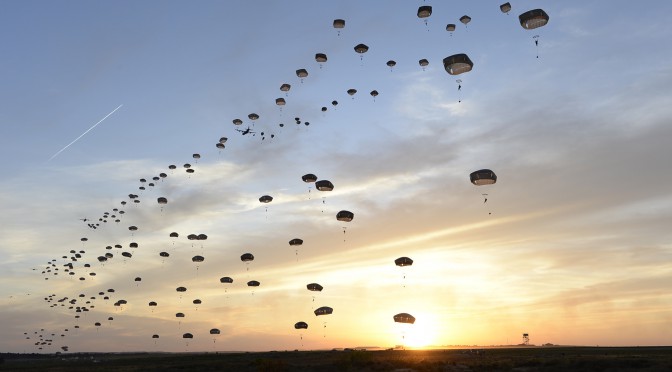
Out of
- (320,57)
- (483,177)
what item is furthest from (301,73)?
(483,177)

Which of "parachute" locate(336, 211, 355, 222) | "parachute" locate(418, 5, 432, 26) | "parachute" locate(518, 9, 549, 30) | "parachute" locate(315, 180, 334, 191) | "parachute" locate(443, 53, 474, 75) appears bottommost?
"parachute" locate(336, 211, 355, 222)

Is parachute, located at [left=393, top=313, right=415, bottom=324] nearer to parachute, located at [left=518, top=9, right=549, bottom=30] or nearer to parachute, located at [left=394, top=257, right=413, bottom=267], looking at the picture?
parachute, located at [left=394, top=257, right=413, bottom=267]

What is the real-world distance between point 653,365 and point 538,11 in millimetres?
39758

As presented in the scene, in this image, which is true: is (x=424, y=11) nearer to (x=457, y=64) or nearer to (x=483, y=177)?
(x=457, y=64)

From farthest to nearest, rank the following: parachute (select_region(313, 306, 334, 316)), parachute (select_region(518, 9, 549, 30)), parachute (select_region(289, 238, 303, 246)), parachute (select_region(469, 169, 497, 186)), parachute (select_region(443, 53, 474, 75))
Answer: parachute (select_region(289, 238, 303, 246)) → parachute (select_region(313, 306, 334, 316)) → parachute (select_region(469, 169, 497, 186)) → parachute (select_region(443, 53, 474, 75)) → parachute (select_region(518, 9, 549, 30))

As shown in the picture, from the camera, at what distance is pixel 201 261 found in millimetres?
102062

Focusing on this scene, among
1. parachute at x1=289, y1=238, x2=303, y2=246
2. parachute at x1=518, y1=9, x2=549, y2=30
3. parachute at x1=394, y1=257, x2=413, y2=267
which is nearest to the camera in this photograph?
parachute at x1=518, y1=9, x2=549, y2=30

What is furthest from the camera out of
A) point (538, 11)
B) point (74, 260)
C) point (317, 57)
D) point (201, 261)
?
point (74, 260)

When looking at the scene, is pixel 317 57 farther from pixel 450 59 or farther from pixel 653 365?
pixel 653 365

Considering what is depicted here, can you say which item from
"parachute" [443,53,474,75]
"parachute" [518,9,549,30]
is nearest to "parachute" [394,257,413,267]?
"parachute" [443,53,474,75]

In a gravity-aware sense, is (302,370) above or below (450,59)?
below

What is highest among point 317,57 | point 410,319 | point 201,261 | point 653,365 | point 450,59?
point 317,57

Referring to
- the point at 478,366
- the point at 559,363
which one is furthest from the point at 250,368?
the point at 559,363

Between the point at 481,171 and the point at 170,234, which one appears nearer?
the point at 481,171
